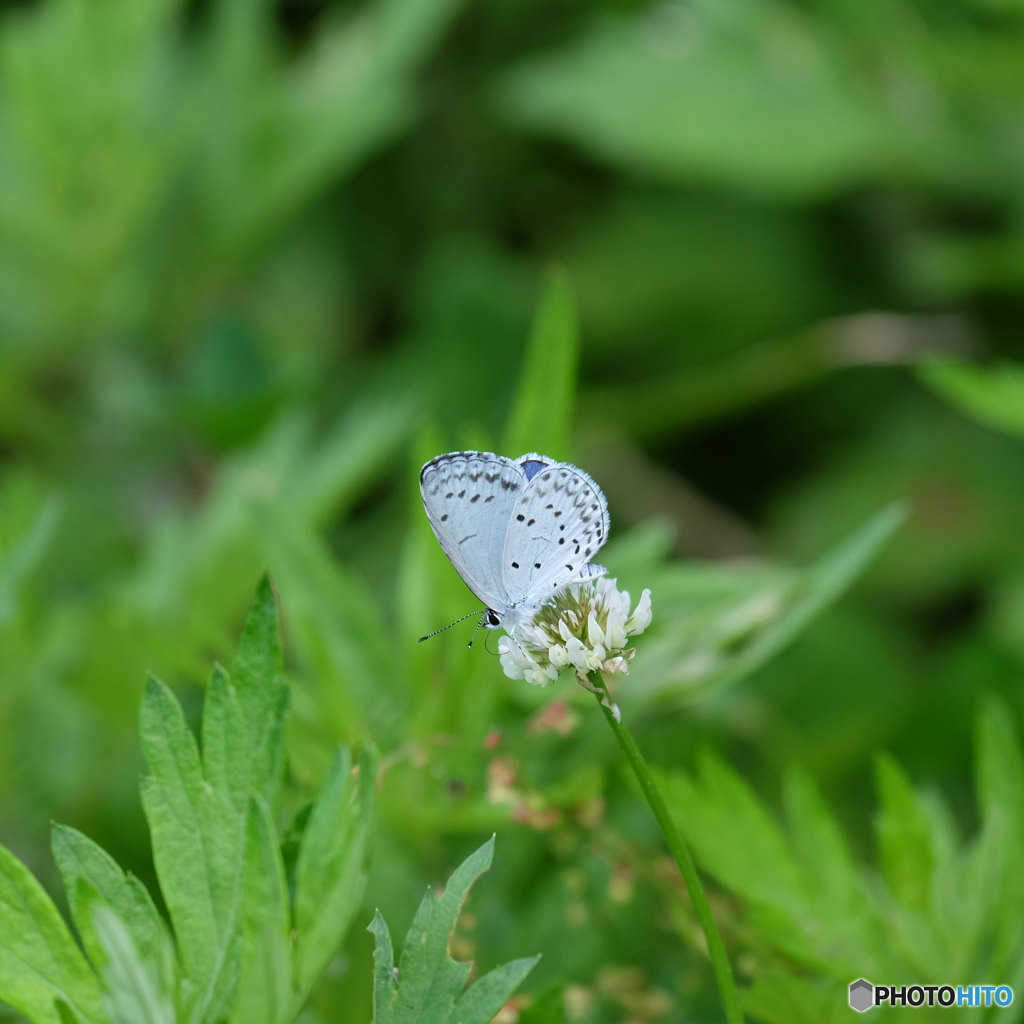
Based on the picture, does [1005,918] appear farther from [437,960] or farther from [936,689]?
[936,689]

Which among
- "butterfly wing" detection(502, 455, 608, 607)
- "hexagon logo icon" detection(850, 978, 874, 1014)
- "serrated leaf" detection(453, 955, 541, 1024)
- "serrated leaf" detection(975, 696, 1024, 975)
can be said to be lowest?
"serrated leaf" detection(453, 955, 541, 1024)

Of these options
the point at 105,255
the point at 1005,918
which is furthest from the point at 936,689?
the point at 105,255

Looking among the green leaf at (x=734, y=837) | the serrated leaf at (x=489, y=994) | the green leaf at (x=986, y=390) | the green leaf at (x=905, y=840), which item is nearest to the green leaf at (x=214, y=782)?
the serrated leaf at (x=489, y=994)

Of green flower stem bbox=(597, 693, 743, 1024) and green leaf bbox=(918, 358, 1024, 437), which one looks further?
green leaf bbox=(918, 358, 1024, 437)

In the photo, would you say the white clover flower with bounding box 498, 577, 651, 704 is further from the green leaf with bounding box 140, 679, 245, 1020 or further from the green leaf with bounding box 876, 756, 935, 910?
the green leaf with bounding box 876, 756, 935, 910

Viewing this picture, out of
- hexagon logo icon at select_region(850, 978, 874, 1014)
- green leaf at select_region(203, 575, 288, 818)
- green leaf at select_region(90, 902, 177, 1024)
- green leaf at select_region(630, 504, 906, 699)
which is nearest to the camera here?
green leaf at select_region(90, 902, 177, 1024)

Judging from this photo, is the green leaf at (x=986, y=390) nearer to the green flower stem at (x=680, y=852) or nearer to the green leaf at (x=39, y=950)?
the green flower stem at (x=680, y=852)

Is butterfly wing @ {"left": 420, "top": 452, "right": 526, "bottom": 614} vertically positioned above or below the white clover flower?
above

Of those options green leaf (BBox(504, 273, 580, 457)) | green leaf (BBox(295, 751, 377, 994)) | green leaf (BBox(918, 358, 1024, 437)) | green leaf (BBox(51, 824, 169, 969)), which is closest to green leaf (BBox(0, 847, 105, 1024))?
→ green leaf (BBox(51, 824, 169, 969))
